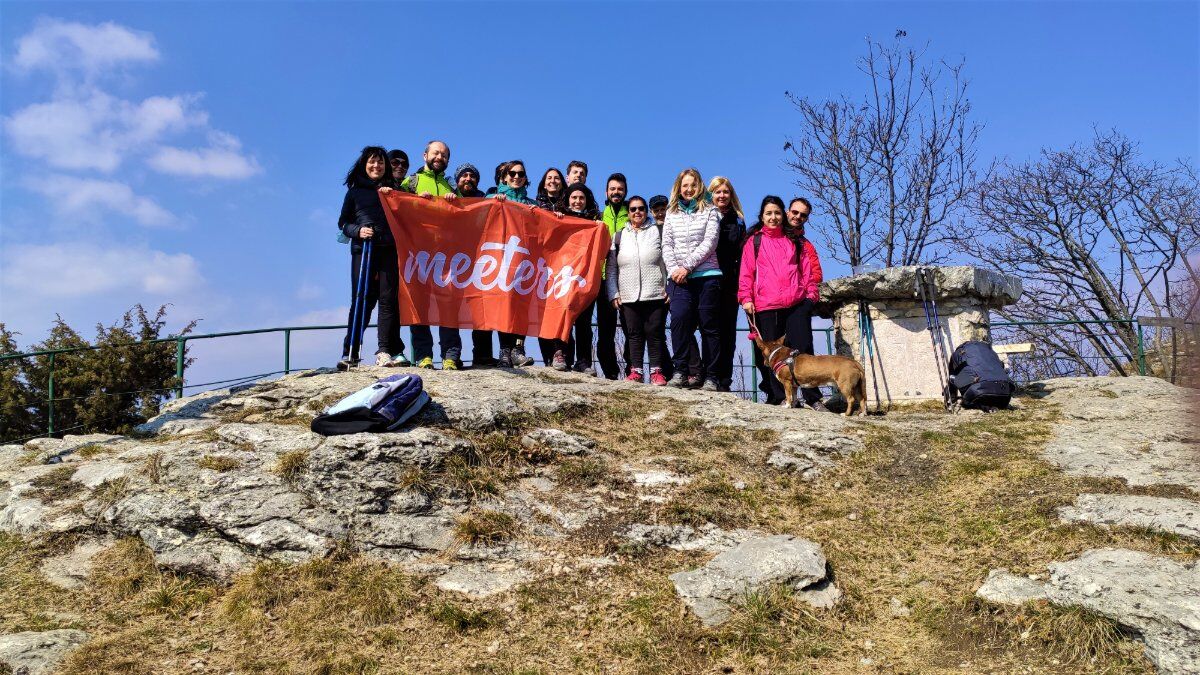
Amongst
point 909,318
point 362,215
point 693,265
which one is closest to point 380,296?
point 362,215

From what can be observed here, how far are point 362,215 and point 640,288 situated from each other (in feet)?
10.0

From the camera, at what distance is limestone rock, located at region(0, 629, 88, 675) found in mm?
4590

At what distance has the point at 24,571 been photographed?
571cm

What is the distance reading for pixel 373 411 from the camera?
645cm

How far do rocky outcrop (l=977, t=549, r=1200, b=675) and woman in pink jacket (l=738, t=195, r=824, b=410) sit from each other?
4.02 meters

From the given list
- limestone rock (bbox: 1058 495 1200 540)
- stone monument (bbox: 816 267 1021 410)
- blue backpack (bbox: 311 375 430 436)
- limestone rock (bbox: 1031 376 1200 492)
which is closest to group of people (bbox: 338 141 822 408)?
stone monument (bbox: 816 267 1021 410)

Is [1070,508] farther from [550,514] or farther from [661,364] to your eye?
[661,364]

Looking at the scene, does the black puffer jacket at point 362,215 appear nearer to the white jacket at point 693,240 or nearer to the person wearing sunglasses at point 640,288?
the person wearing sunglasses at point 640,288

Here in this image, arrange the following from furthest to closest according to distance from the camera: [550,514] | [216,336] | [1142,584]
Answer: [216,336] < [550,514] < [1142,584]

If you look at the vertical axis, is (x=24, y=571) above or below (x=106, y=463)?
below

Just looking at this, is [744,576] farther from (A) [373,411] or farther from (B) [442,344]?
(B) [442,344]

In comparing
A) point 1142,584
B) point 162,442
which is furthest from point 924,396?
point 162,442

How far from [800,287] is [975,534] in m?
3.72

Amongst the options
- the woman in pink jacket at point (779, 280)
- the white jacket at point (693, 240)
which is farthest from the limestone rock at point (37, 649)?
the woman in pink jacket at point (779, 280)
